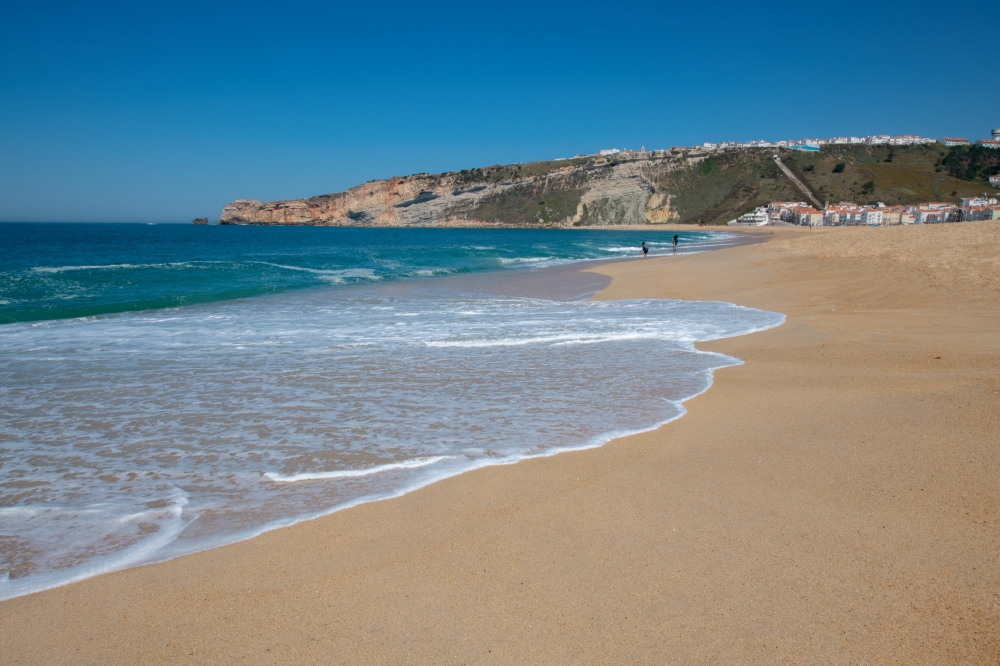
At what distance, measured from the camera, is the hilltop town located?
8331cm

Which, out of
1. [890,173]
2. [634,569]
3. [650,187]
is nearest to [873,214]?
[890,173]

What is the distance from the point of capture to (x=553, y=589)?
250cm

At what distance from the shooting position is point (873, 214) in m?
63.9

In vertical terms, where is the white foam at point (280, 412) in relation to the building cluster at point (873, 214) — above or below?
below

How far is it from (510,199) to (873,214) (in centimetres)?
7313

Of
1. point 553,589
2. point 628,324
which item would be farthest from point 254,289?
point 553,589

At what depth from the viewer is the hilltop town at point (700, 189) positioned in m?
83.3

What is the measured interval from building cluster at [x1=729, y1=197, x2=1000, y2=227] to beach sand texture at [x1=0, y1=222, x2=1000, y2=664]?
5386 cm

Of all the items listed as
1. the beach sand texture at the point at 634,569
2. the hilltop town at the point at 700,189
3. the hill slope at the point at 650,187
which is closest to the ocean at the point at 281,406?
the beach sand texture at the point at 634,569

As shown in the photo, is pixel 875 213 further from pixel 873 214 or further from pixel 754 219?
pixel 754 219

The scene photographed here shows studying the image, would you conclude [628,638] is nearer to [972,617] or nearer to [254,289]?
[972,617]

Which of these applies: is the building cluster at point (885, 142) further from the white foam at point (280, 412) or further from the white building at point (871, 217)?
the white foam at point (280, 412)

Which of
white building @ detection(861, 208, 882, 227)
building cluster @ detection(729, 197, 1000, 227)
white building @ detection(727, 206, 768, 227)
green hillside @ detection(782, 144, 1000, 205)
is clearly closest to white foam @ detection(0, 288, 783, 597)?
building cluster @ detection(729, 197, 1000, 227)

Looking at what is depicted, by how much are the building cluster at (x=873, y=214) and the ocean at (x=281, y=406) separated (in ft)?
168
